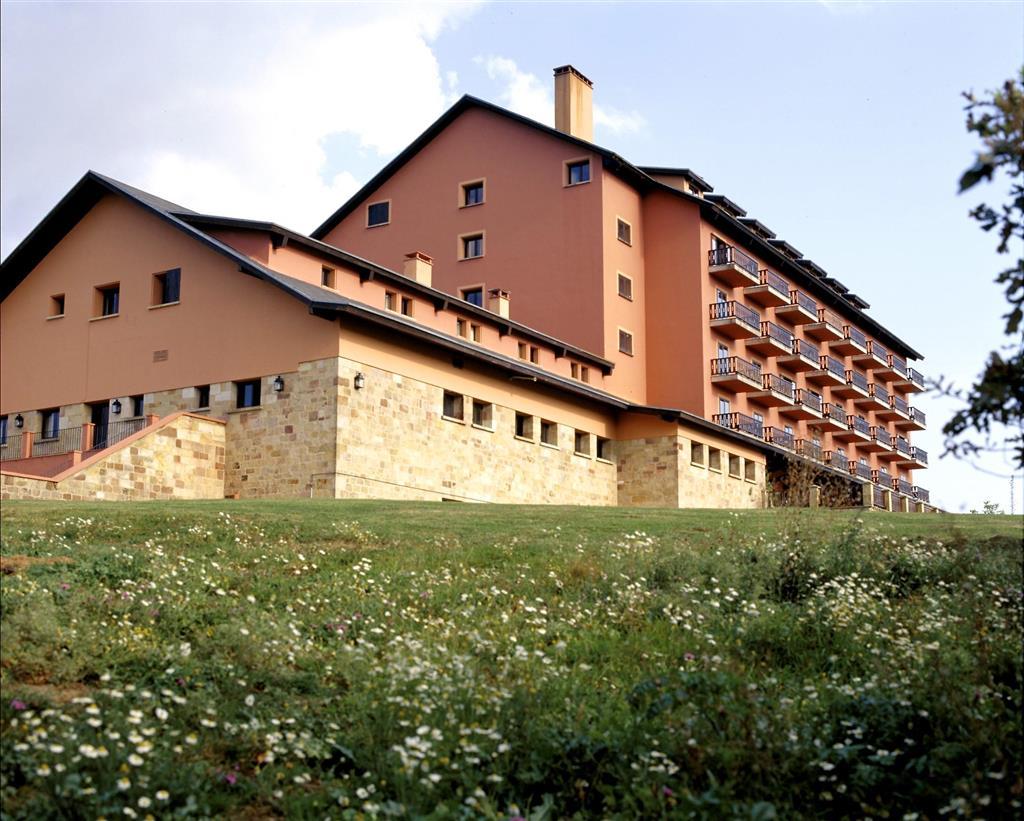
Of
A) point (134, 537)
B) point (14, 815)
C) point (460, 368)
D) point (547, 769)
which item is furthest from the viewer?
point (460, 368)

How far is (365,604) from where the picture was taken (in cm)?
1266

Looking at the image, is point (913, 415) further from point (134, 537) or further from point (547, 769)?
point (547, 769)

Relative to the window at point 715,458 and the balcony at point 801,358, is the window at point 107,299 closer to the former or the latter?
the window at point 715,458

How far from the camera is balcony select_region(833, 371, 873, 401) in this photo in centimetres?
6366

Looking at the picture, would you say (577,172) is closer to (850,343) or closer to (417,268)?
(417,268)

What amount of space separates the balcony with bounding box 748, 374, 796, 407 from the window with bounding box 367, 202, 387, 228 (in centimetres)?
1741

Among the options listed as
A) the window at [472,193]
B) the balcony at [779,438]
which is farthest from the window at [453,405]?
the balcony at [779,438]

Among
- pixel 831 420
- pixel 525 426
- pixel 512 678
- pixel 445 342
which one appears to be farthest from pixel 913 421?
pixel 512 678

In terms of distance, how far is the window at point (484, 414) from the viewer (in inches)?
1458

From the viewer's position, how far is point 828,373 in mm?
60062

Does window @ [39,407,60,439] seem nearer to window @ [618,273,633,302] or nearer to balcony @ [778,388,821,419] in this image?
window @ [618,273,633,302]

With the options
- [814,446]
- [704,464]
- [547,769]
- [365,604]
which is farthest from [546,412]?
[547,769]

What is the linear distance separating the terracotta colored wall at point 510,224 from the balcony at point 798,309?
44.7ft

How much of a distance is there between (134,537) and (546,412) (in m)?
24.6
